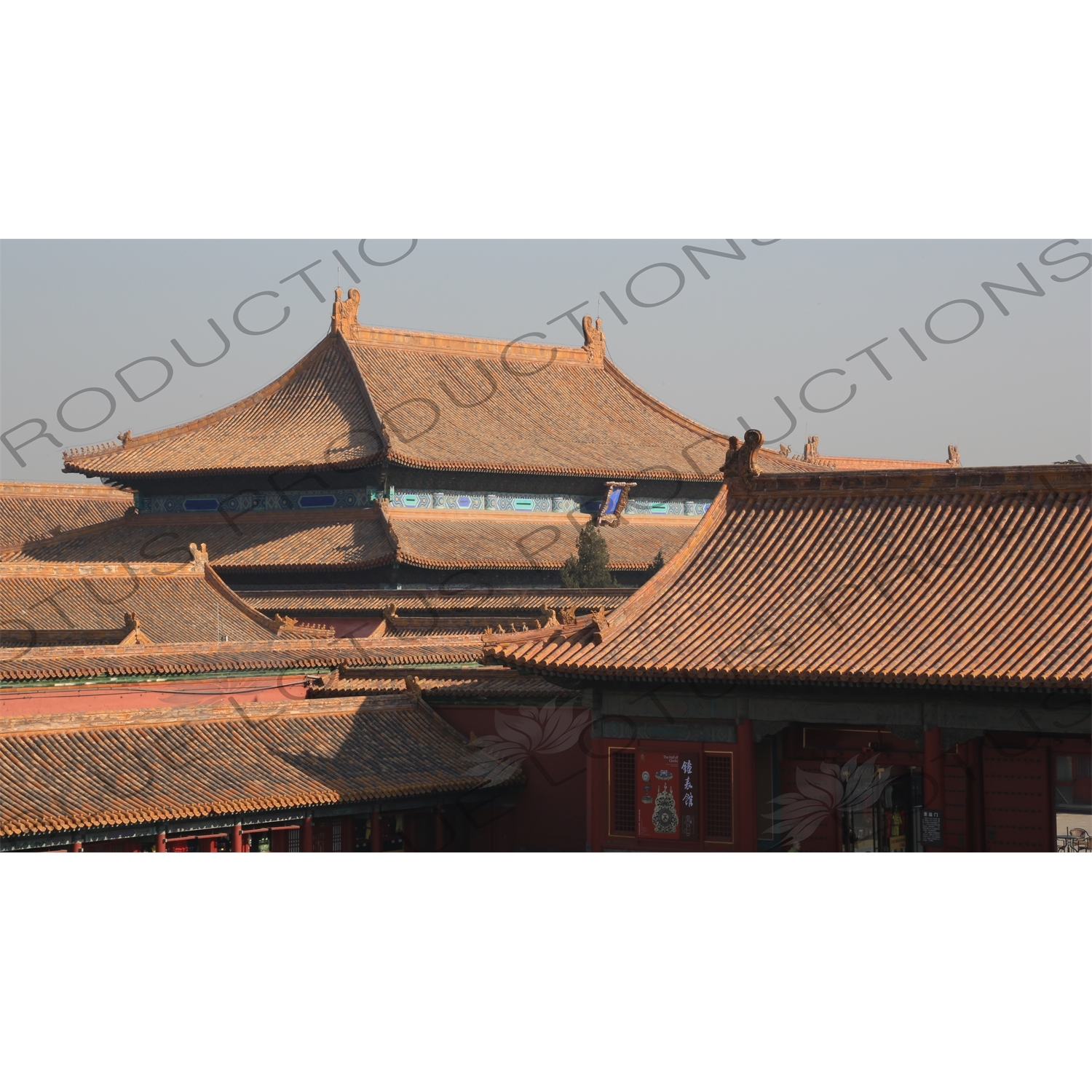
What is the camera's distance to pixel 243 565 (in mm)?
36531

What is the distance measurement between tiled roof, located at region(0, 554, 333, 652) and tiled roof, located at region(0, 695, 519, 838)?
7888 millimetres

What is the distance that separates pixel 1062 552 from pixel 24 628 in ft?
61.2

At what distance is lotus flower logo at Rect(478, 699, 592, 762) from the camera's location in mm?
22938

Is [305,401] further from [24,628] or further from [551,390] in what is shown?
[24,628]

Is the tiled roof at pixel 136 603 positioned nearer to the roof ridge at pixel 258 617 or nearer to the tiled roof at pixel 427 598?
the roof ridge at pixel 258 617

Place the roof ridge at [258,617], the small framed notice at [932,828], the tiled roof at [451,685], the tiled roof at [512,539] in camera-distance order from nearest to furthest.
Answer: the small framed notice at [932,828]
the tiled roof at [451,685]
the roof ridge at [258,617]
the tiled roof at [512,539]

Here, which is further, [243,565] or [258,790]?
[243,565]

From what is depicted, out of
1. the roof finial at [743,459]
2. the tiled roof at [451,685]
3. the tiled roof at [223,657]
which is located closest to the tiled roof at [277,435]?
the tiled roof at [223,657]

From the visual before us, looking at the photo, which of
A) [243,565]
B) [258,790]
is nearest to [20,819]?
[258,790]

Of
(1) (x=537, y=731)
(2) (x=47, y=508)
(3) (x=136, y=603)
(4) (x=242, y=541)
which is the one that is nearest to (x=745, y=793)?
(1) (x=537, y=731)

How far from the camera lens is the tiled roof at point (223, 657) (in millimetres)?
23938

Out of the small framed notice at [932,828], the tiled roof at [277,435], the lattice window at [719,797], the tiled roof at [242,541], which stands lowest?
the small framed notice at [932,828]

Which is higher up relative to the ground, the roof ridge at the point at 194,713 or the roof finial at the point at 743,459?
the roof finial at the point at 743,459

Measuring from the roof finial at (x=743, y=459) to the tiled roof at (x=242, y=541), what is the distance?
45.5 feet
